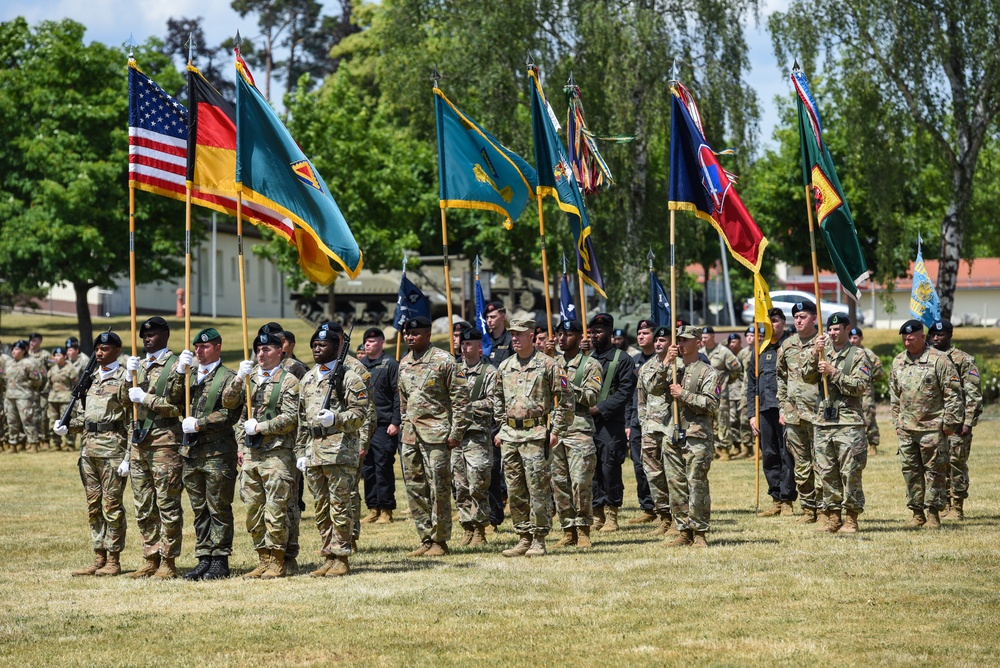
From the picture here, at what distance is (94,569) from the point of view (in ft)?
39.5

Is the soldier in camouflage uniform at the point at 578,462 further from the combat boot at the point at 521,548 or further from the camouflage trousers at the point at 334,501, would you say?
the camouflage trousers at the point at 334,501

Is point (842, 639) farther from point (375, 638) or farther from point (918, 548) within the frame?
point (918, 548)

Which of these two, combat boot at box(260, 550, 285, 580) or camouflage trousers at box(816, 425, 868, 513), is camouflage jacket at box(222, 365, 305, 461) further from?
camouflage trousers at box(816, 425, 868, 513)

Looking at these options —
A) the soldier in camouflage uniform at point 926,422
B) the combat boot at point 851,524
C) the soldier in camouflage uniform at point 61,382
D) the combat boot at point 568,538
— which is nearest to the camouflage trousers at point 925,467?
the soldier in camouflage uniform at point 926,422

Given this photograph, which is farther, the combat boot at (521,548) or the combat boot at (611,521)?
the combat boot at (611,521)

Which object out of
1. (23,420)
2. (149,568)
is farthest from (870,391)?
(23,420)

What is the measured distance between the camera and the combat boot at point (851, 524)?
13539mm

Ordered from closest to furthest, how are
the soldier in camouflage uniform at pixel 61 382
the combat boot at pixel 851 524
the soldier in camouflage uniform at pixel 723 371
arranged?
the combat boot at pixel 851 524 < the soldier in camouflage uniform at pixel 723 371 < the soldier in camouflage uniform at pixel 61 382

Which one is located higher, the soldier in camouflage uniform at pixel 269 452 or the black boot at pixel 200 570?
the soldier in camouflage uniform at pixel 269 452

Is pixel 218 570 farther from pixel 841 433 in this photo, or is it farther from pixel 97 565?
pixel 841 433

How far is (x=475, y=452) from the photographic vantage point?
1309cm

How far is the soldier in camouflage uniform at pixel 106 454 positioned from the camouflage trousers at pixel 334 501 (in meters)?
1.82

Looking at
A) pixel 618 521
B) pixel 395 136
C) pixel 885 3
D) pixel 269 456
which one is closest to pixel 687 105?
pixel 618 521

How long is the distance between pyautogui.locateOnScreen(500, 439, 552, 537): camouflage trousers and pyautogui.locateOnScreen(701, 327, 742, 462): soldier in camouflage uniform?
26.5ft
